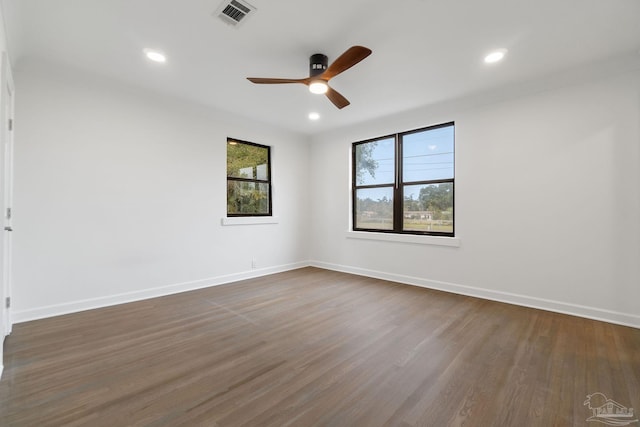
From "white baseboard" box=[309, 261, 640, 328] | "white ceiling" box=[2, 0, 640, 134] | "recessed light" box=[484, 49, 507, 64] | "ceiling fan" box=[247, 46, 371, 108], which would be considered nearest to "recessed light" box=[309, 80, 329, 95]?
"ceiling fan" box=[247, 46, 371, 108]

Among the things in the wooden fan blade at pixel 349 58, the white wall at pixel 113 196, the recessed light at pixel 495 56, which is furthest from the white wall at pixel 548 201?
the white wall at pixel 113 196

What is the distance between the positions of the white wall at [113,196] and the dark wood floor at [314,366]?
1.47 feet

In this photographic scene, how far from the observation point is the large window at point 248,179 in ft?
15.6

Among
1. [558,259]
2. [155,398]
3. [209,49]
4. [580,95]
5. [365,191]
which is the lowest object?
[155,398]

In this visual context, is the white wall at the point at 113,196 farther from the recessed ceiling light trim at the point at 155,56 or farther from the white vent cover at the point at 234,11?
the white vent cover at the point at 234,11

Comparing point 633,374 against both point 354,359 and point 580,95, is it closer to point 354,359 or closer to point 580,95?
point 354,359

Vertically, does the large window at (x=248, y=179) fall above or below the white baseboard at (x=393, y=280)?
above

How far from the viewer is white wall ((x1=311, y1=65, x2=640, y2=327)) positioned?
2941 millimetres

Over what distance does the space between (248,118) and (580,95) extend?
447cm

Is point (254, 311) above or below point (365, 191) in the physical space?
below

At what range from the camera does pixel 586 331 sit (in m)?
2.75

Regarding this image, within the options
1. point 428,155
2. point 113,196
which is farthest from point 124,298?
point 428,155

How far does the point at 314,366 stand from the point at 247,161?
3741 mm

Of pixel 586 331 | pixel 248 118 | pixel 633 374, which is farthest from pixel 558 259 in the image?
pixel 248 118
